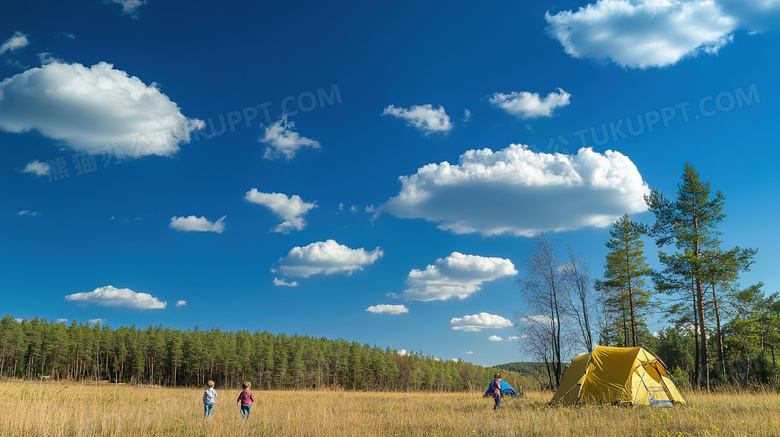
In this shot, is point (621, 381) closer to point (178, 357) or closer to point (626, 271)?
point (626, 271)

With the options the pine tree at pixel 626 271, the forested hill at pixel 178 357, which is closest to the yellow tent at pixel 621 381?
the pine tree at pixel 626 271

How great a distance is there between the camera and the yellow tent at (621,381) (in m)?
14.6

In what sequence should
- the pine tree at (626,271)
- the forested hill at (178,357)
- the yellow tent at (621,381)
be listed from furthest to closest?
1. the forested hill at (178,357)
2. the pine tree at (626,271)
3. the yellow tent at (621,381)

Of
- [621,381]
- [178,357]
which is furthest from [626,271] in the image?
[178,357]

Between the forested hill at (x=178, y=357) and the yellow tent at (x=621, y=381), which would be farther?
the forested hill at (x=178, y=357)

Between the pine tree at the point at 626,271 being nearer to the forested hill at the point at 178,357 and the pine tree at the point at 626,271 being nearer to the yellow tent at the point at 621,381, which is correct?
the yellow tent at the point at 621,381

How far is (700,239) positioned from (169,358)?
82596 mm

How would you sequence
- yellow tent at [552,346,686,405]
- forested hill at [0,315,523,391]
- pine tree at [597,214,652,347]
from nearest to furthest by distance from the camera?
yellow tent at [552,346,686,405], pine tree at [597,214,652,347], forested hill at [0,315,523,391]

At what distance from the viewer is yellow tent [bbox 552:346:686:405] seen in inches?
575

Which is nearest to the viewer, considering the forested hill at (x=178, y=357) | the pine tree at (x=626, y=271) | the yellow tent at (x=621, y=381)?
the yellow tent at (x=621, y=381)

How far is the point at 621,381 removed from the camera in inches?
580

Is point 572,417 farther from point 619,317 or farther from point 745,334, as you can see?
point 619,317

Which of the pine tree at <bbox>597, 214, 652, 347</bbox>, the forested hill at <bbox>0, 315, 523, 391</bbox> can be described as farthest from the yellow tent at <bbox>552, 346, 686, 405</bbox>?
the forested hill at <bbox>0, 315, 523, 391</bbox>

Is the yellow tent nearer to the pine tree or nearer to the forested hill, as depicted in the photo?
the pine tree
